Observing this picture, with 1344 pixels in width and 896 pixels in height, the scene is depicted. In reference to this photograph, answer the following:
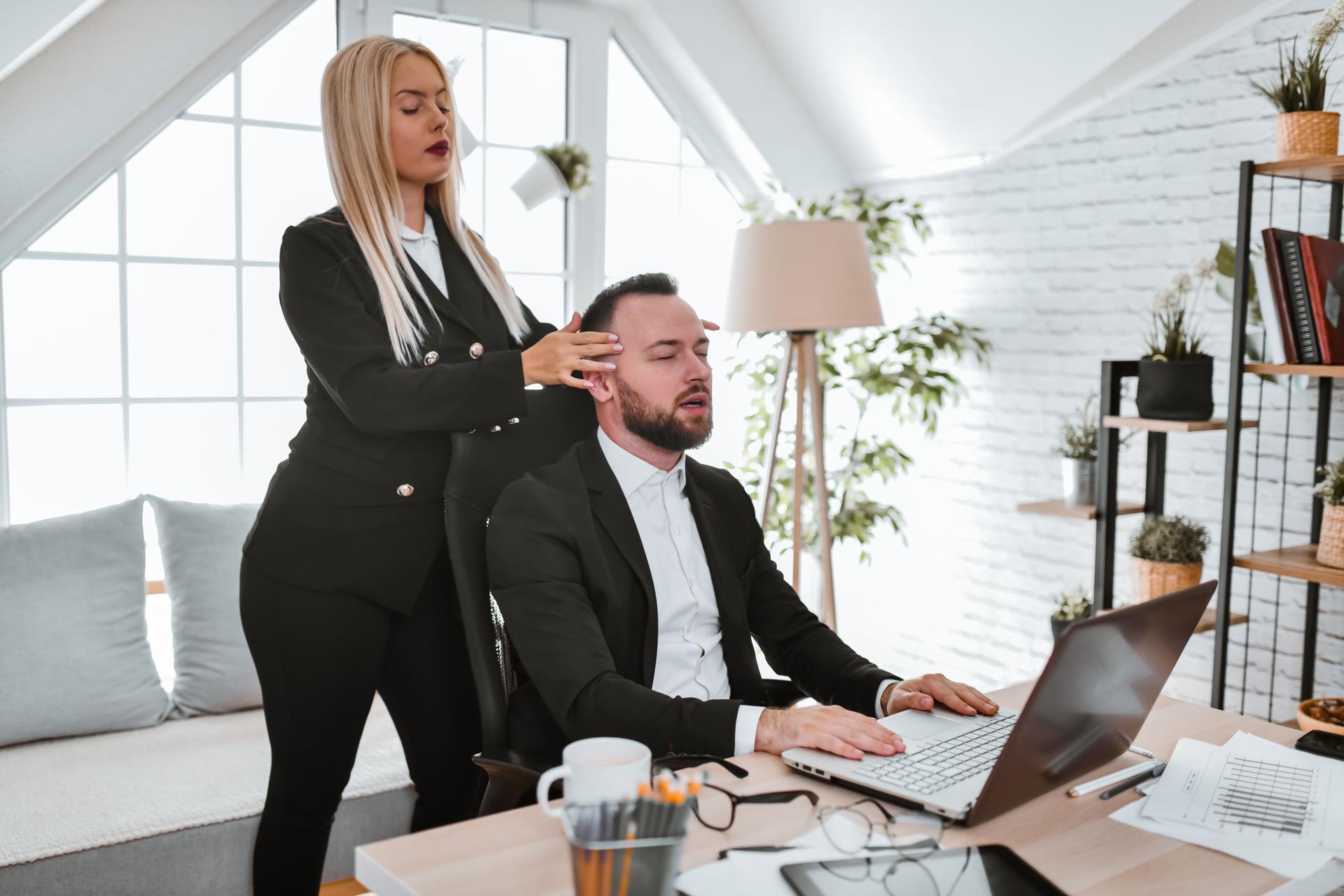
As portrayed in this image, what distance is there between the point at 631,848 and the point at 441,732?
3.48ft

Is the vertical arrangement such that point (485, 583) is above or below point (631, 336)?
below

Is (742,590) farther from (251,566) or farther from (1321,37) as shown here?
(1321,37)

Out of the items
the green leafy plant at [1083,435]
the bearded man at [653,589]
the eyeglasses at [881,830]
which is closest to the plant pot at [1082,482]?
the green leafy plant at [1083,435]

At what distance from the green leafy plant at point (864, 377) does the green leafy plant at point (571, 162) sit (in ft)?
2.18

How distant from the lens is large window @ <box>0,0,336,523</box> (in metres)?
2.83

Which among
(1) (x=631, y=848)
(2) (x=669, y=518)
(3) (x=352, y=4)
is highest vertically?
(3) (x=352, y=4)

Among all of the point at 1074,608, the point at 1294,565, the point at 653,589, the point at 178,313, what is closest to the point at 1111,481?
the point at 1074,608

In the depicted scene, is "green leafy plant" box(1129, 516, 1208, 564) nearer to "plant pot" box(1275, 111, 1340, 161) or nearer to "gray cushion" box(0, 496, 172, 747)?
"plant pot" box(1275, 111, 1340, 161)

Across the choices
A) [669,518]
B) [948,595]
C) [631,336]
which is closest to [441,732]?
[669,518]

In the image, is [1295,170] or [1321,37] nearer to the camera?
[1321,37]

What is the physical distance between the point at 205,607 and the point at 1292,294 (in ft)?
8.57

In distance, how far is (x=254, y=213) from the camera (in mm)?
3086

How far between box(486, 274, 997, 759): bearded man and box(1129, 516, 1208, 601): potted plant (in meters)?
1.31

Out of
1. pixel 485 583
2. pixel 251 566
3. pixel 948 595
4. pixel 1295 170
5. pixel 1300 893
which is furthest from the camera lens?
pixel 948 595
